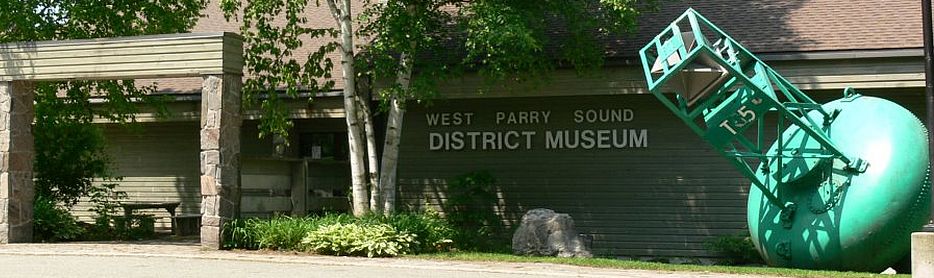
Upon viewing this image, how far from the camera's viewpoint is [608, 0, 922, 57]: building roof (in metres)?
18.1

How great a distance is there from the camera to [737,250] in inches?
714

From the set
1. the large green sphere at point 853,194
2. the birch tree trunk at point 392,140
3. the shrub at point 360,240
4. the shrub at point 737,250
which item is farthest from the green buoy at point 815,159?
the birch tree trunk at point 392,140

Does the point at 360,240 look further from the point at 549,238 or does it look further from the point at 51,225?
the point at 51,225

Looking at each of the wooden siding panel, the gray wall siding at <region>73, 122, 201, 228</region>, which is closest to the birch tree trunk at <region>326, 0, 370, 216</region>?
the wooden siding panel

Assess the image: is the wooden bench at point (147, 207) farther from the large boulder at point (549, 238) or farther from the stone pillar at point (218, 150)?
the large boulder at point (549, 238)

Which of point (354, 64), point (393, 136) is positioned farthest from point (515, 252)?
point (354, 64)

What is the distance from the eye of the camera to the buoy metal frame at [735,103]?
14062 mm

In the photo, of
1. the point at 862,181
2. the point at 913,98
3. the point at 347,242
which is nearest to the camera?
the point at 862,181

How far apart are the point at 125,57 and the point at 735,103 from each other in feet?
27.7

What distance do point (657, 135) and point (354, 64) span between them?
17.0 ft

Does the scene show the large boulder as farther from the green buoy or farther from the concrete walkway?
the green buoy

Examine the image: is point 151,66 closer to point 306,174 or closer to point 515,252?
point 306,174

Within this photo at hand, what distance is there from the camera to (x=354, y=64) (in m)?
18.0

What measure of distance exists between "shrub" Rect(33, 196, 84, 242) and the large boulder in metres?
7.28
